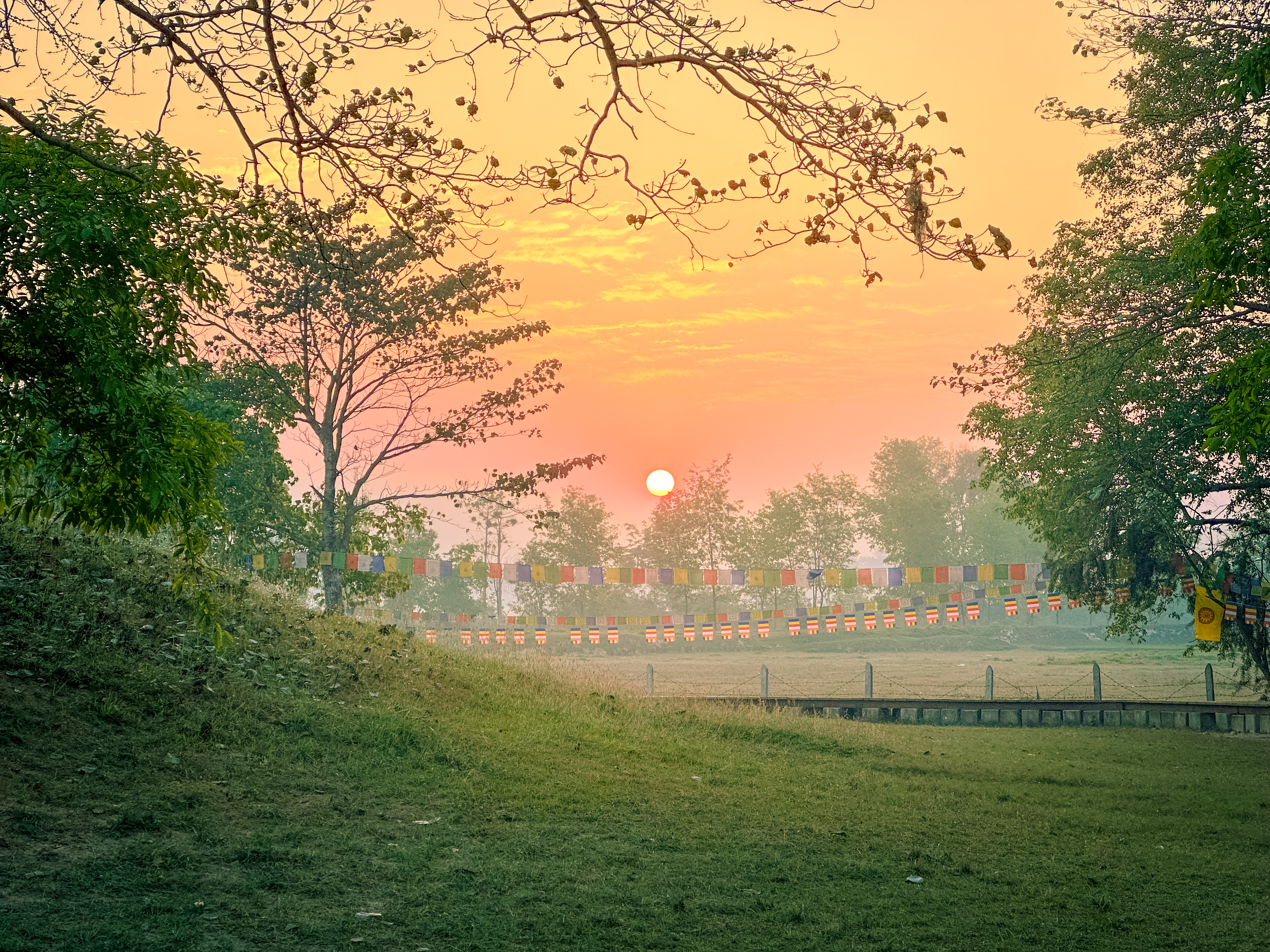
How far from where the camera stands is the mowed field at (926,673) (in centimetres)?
3250

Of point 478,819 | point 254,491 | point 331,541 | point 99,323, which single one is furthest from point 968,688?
point 99,323

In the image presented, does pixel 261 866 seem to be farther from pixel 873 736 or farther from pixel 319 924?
pixel 873 736

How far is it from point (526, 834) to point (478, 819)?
81 centimetres

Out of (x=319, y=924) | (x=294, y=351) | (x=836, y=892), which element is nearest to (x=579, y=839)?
(x=836, y=892)

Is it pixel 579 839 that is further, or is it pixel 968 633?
pixel 968 633

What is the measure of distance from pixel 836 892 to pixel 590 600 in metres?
77.9

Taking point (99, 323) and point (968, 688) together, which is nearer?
point (99, 323)

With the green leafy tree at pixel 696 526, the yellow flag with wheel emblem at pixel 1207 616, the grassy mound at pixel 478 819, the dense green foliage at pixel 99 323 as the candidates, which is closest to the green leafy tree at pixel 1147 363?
the yellow flag with wheel emblem at pixel 1207 616

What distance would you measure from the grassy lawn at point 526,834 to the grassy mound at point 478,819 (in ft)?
0.13

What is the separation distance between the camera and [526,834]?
35.4 ft

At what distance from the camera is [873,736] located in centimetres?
2108

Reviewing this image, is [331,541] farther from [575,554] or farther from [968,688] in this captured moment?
[575,554]

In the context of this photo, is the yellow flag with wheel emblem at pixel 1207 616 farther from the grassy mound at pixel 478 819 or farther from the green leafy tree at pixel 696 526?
the green leafy tree at pixel 696 526

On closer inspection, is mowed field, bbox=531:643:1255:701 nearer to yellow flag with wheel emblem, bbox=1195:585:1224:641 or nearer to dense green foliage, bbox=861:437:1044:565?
yellow flag with wheel emblem, bbox=1195:585:1224:641
